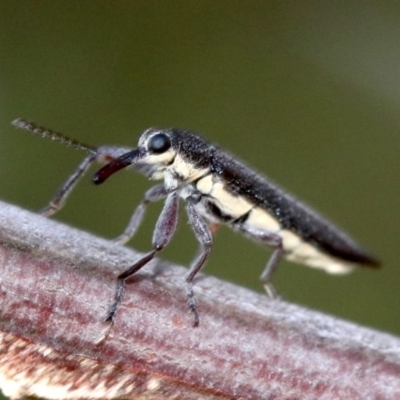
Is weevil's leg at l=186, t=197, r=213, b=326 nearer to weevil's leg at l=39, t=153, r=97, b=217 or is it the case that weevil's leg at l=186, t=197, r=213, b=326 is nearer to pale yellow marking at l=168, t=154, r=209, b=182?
pale yellow marking at l=168, t=154, r=209, b=182

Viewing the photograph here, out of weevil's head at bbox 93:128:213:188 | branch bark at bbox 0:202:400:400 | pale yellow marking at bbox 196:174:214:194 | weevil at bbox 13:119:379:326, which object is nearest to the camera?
branch bark at bbox 0:202:400:400

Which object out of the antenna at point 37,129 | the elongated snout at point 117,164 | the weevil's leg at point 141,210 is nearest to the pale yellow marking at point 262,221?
the weevil's leg at point 141,210

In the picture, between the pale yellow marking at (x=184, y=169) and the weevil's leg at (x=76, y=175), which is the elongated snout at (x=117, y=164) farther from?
the pale yellow marking at (x=184, y=169)

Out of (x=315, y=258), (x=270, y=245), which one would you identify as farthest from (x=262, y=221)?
(x=315, y=258)

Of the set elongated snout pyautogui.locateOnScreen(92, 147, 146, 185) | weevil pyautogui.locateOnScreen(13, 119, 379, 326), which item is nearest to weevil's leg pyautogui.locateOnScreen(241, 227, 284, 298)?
weevil pyautogui.locateOnScreen(13, 119, 379, 326)

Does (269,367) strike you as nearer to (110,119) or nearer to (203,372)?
(203,372)

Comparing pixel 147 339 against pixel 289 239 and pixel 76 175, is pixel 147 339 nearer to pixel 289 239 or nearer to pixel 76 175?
pixel 76 175

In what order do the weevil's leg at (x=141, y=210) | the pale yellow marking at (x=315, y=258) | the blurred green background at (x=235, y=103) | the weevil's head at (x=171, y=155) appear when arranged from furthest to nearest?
the blurred green background at (x=235, y=103) → the pale yellow marking at (x=315, y=258) → the weevil's leg at (x=141, y=210) → the weevil's head at (x=171, y=155)

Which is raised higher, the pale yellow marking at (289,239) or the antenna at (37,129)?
the antenna at (37,129)
